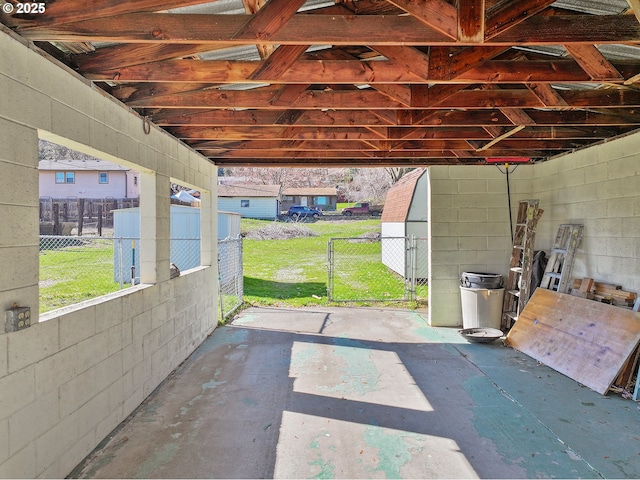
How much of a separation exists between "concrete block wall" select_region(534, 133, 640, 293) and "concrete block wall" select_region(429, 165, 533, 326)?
2.22 ft

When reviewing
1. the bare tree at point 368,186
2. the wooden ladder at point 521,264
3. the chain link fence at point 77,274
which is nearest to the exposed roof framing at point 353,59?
the wooden ladder at point 521,264

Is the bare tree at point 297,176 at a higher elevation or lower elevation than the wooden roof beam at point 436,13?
higher

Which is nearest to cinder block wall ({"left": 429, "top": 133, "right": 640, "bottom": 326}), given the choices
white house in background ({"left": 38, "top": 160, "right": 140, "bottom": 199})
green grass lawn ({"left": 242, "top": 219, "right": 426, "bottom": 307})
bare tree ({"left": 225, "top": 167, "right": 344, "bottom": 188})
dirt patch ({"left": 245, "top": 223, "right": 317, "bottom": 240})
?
green grass lawn ({"left": 242, "top": 219, "right": 426, "bottom": 307})

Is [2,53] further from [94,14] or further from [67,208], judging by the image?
[67,208]

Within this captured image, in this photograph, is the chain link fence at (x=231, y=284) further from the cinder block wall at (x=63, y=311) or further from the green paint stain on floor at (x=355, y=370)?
the cinder block wall at (x=63, y=311)

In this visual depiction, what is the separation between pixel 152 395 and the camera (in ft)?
12.6

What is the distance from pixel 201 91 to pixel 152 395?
2.93 meters

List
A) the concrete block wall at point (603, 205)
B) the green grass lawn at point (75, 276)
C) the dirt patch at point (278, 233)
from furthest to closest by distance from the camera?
the dirt patch at point (278, 233) < the green grass lawn at point (75, 276) < the concrete block wall at point (603, 205)

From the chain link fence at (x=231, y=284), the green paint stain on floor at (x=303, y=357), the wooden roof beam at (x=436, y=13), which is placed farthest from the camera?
the chain link fence at (x=231, y=284)

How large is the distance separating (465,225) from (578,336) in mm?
2480

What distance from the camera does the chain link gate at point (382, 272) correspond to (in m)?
8.30

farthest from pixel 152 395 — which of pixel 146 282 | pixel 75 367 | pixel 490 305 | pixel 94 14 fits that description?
pixel 490 305

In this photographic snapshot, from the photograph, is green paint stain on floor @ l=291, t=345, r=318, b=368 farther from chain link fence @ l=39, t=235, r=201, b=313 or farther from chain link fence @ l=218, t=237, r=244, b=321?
chain link fence @ l=39, t=235, r=201, b=313

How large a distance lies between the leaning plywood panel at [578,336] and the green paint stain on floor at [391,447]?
230 centimetres
